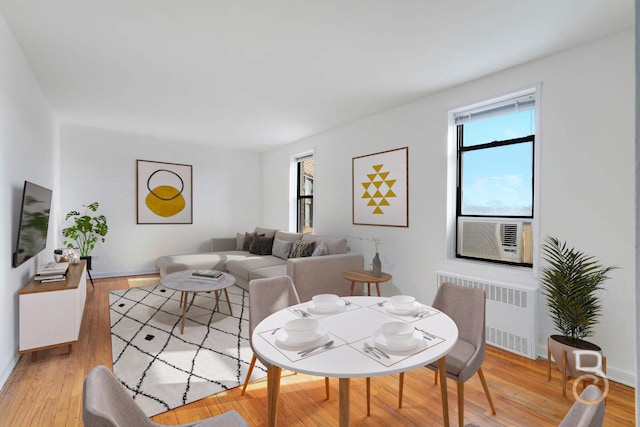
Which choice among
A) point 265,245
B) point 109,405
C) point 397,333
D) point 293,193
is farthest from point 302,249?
point 109,405

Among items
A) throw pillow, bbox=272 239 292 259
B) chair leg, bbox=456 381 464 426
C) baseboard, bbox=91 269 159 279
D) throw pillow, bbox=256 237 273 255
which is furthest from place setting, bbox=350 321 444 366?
baseboard, bbox=91 269 159 279

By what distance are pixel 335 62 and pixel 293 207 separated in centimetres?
372

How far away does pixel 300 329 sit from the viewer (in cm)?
139

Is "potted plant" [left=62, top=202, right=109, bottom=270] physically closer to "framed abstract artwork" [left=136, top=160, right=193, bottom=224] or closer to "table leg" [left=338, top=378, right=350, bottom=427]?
"framed abstract artwork" [left=136, top=160, right=193, bottom=224]

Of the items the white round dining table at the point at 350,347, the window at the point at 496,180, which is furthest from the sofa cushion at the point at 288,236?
the white round dining table at the point at 350,347

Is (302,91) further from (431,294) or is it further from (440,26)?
(431,294)

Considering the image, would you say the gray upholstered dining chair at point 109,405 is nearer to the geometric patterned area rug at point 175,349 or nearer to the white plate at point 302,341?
the white plate at point 302,341

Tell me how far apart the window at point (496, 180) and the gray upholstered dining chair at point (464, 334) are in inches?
52.3

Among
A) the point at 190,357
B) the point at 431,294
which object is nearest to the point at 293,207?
the point at 431,294

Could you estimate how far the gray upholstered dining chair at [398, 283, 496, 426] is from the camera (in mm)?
1738

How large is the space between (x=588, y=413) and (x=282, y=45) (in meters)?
2.77

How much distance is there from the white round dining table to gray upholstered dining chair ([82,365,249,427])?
12.2 inches

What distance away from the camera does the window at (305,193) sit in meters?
6.01

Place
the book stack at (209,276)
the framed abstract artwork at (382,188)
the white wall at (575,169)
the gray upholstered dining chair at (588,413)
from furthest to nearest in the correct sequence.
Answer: the framed abstract artwork at (382,188) → the book stack at (209,276) → the white wall at (575,169) → the gray upholstered dining chair at (588,413)
